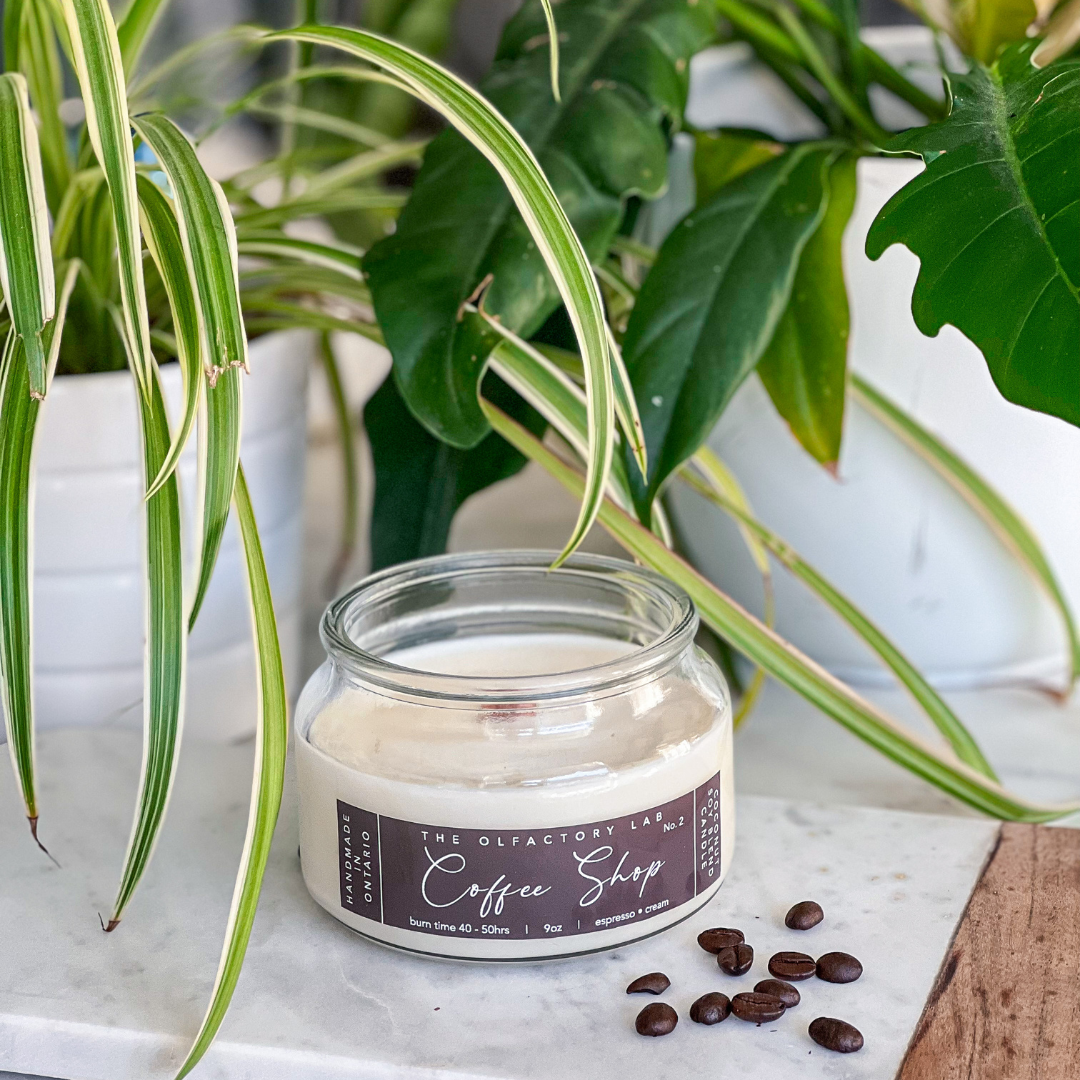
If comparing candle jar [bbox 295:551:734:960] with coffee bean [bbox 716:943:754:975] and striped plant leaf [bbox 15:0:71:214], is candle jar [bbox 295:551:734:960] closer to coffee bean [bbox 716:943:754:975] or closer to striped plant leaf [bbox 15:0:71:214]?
coffee bean [bbox 716:943:754:975]

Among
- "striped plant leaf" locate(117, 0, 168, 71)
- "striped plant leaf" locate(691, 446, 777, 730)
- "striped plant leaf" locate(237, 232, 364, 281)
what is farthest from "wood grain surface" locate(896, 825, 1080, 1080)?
"striped plant leaf" locate(117, 0, 168, 71)

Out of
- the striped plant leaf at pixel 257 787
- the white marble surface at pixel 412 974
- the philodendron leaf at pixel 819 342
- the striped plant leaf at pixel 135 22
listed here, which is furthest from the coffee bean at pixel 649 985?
the striped plant leaf at pixel 135 22

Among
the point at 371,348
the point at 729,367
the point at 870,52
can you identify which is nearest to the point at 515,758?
the point at 729,367

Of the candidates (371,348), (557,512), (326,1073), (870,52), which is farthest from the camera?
(371,348)

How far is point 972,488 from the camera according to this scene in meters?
0.59

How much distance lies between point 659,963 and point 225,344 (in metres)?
0.24

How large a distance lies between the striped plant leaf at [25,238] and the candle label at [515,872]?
175 mm

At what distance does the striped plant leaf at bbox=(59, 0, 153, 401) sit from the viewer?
0.38 metres

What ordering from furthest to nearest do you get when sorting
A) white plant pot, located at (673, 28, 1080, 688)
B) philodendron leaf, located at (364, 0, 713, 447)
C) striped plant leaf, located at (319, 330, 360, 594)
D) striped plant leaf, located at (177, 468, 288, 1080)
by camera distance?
1. striped plant leaf, located at (319, 330, 360, 594)
2. white plant pot, located at (673, 28, 1080, 688)
3. philodendron leaf, located at (364, 0, 713, 447)
4. striped plant leaf, located at (177, 468, 288, 1080)

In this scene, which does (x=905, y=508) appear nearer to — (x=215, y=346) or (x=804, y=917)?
(x=804, y=917)

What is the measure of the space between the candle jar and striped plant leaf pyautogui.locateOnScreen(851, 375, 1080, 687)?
0.18m

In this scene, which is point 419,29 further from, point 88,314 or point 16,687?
point 16,687

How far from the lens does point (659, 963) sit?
42cm

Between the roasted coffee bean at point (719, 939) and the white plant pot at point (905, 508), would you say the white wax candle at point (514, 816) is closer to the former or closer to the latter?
the roasted coffee bean at point (719, 939)
